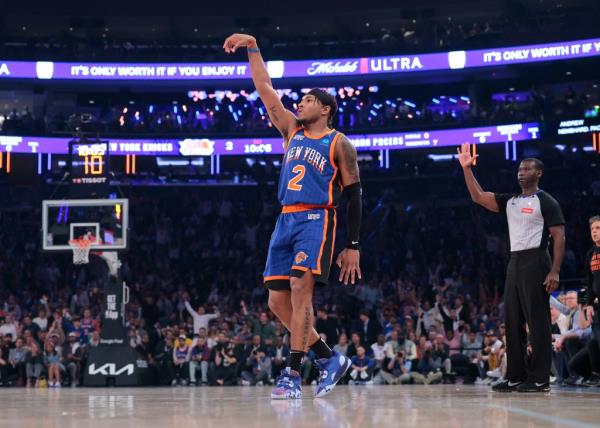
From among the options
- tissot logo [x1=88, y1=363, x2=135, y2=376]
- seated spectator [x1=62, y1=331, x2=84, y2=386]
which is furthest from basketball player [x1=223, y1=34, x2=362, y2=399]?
seated spectator [x1=62, y1=331, x2=84, y2=386]

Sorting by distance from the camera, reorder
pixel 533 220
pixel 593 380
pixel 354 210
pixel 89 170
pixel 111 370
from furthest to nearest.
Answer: pixel 89 170, pixel 111 370, pixel 593 380, pixel 533 220, pixel 354 210

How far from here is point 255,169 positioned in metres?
26.4

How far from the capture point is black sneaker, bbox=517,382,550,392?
6664 mm

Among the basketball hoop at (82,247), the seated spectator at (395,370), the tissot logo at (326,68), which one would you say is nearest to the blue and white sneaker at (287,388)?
the basketball hoop at (82,247)

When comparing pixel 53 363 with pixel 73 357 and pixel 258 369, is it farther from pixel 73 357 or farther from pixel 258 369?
pixel 258 369

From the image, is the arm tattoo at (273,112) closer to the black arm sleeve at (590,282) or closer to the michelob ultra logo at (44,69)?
the black arm sleeve at (590,282)

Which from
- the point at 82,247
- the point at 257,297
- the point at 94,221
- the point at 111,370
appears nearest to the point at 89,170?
the point at 94,221

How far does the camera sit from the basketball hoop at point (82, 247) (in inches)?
566

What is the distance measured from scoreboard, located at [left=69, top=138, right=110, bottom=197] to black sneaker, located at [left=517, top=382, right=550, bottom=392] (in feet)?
31.4

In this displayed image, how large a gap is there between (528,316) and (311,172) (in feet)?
7.04

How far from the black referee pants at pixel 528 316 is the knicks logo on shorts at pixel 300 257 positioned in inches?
79.3

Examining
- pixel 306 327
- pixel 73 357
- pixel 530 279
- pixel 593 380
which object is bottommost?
pixel 73 357

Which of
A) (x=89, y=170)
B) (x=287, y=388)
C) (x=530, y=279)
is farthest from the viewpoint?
(x=89, y=170)

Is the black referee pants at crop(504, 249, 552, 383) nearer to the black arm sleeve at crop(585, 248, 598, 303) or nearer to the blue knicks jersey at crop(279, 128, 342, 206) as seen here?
the black arm sleeve at crop(585, 248, 598, 303)
